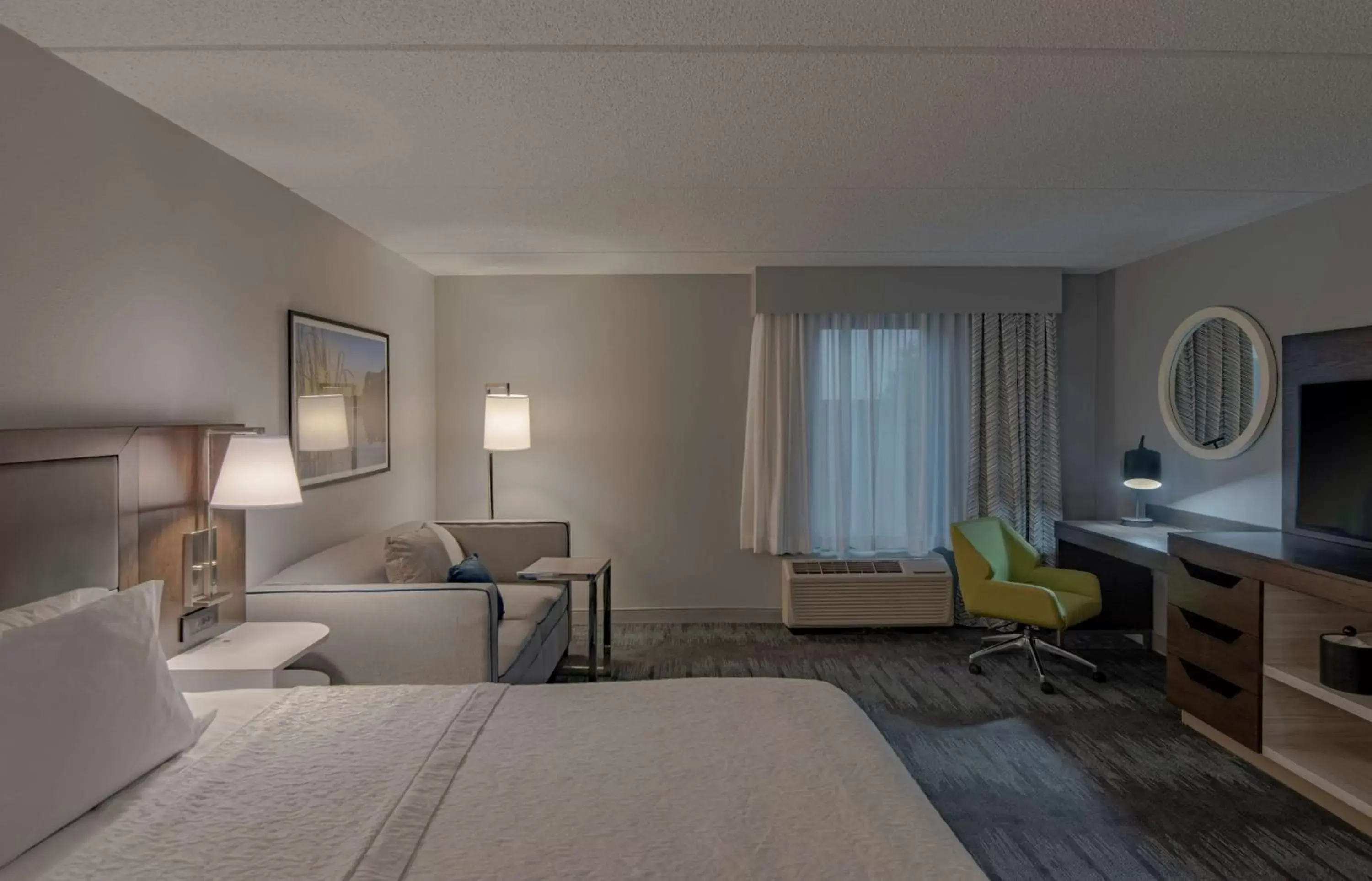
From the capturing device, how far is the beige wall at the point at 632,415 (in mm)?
5422

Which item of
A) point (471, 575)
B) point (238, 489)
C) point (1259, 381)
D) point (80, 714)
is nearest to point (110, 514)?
point (238, 489)

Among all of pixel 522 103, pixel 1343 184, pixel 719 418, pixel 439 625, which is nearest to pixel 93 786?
pixel 439 625

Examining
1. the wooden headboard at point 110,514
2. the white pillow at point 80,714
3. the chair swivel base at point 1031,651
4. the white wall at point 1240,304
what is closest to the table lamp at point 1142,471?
the white wall at point 1240,304

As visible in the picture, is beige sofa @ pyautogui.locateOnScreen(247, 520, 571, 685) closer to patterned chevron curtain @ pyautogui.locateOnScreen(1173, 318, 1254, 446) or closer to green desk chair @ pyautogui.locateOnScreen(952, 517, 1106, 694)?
green desk chair @ pyautogui.locateOnScreen(952, 517, 1106, 694)

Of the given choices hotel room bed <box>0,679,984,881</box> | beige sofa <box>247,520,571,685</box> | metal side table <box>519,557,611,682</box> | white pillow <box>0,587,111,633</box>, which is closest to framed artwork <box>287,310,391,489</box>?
beige sofa <box>247,520,571,685</box>

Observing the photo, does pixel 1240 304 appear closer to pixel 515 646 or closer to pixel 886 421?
pixel 886 421

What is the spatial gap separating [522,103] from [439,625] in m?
1.85

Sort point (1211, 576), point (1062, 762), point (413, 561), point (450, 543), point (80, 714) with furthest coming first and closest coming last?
point (450, 543) → point (413, 561) → point (1211, 576) → point (1062, 762) → point (80, 714)

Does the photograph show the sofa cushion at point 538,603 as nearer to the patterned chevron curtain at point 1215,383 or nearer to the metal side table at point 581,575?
the metal side table at point 581,575

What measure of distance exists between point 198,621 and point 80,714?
1144mm

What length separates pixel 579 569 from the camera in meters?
3.93

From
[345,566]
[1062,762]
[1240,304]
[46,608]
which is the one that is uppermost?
[1240,304]

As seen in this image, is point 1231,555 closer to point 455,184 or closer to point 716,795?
point 716,795

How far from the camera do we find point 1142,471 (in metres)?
4.58
